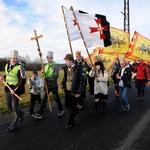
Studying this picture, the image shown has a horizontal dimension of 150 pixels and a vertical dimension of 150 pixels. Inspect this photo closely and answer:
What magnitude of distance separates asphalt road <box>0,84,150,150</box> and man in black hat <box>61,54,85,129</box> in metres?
0.36

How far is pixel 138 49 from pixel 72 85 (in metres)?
5.43

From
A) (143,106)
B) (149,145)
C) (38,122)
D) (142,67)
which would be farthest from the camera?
(142,67)

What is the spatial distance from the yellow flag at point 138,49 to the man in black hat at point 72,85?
195 inches

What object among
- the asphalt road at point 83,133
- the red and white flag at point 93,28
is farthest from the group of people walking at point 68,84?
the red and white flag at point 93,28

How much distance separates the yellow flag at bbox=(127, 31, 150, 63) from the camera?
34.8 ft

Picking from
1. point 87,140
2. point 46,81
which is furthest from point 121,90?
point 87,140

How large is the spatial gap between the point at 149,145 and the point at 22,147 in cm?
236

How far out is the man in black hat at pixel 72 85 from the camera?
6.07 m

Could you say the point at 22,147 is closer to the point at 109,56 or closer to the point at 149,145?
the point at 149,145

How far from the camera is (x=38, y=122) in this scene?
6625mm

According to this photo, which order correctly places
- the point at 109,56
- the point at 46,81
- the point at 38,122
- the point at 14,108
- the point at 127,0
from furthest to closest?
the point at 127,0, the point at 109,56, the point at 46,81, the point at 38,122, the point at 14,108

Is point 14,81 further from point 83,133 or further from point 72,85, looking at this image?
point 83,133

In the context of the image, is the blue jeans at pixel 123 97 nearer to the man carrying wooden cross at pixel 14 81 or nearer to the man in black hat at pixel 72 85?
the man in black hat at pixel 72 85

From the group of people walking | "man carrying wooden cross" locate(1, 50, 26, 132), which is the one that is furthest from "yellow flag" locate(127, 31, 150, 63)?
"man carrying wooden cross" locate(1, 50, 26, 132)
